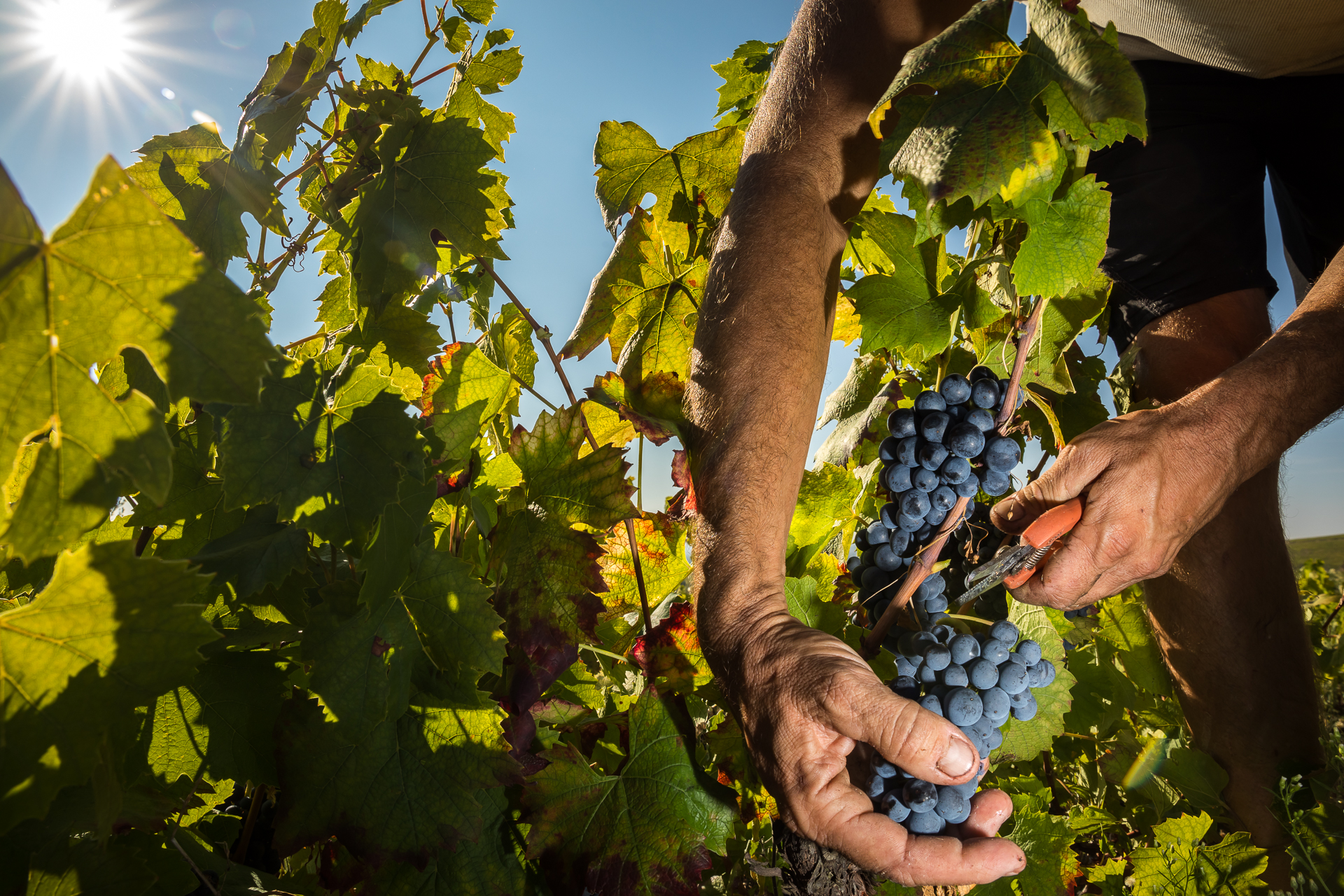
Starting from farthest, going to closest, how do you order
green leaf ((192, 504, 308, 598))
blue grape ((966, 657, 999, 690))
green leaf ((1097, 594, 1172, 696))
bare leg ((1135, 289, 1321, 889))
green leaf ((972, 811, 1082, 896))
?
1. green leaf ((1097, 594, 1172, 696))
2. bare leg ((1135, 289, 1321, 889))
3. green leaf ((972, 811, 1082, 896))
4. blue grape ((966, 657, 999, 690))
5. green leaf ((192, 504, 308, 598))

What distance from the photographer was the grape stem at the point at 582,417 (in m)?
1.03

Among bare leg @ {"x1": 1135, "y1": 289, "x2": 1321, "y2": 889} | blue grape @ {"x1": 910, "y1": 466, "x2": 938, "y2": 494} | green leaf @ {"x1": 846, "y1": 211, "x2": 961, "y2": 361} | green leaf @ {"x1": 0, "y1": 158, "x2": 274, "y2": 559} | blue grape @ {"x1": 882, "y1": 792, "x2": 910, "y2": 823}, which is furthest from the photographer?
bare leg @ {"x1": 1135, "y1": 289, "x2": 1321, "y2": 889}

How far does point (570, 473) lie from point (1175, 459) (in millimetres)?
875

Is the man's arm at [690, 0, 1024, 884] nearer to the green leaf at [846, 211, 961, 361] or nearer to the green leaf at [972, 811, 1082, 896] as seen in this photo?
the green leaf at [846, 211, 961, 361]

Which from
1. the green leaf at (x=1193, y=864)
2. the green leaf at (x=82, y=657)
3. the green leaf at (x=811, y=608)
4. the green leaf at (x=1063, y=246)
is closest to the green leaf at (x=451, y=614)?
the green leaf at (x=82, y=657)

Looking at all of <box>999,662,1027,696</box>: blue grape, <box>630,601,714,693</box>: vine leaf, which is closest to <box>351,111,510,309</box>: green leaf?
<box>630,601,714,693</box>: vine leaf

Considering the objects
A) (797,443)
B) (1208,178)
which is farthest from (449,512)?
(1208,178)

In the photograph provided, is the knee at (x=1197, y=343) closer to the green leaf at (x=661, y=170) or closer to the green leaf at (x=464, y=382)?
the green leaf at (x=661, y=170)

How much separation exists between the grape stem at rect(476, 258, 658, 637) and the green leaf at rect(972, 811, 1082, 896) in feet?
2.60

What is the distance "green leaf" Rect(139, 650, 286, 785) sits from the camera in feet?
2.51

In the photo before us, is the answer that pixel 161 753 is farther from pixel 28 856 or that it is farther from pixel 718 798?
pixel 718 798

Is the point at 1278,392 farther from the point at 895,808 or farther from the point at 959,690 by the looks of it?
the point at 895,808

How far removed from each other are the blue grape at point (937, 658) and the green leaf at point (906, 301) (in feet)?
1.52

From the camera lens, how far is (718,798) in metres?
0.89
